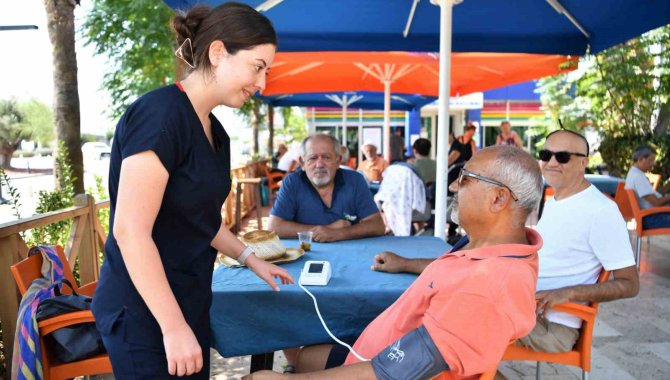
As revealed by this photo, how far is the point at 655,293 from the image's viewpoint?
4758mm

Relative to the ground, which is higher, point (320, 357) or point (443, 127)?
point (443, 127)

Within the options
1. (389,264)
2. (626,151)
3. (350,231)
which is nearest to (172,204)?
(389,264)

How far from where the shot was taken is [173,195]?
49.1 inches

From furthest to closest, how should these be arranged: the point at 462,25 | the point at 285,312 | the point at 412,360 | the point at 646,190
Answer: the point at 646,190 < the point at 462,25 < the point at 285,312 < the point at 412,360

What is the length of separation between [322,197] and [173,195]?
2154 millimetres

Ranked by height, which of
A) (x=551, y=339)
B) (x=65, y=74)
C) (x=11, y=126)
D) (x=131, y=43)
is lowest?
(x=551, y=339)

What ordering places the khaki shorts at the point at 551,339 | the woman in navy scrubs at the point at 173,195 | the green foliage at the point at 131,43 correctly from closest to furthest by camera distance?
the woman in navy scrubs at the point at 173,195
the khaki shorts at the point at 551,339
the green foliage at the point at 131,43

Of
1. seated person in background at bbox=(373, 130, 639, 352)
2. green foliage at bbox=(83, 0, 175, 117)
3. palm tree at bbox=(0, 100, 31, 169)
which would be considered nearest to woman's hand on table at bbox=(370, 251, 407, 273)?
seated person in background at bbox=(373, 130, 639, 352)

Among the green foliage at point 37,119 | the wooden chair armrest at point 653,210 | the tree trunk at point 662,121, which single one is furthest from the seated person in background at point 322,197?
the green foliage at point 37,119

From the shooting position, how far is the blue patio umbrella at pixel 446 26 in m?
3.71

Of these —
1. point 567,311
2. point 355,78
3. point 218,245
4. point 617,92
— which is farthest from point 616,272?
point 617,92

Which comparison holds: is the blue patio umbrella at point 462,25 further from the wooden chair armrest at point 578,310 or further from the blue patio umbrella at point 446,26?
the wooden chair armrest at point 578,310

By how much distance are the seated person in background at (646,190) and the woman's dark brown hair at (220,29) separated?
5.30m

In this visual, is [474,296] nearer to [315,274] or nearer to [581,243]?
[315,274]
